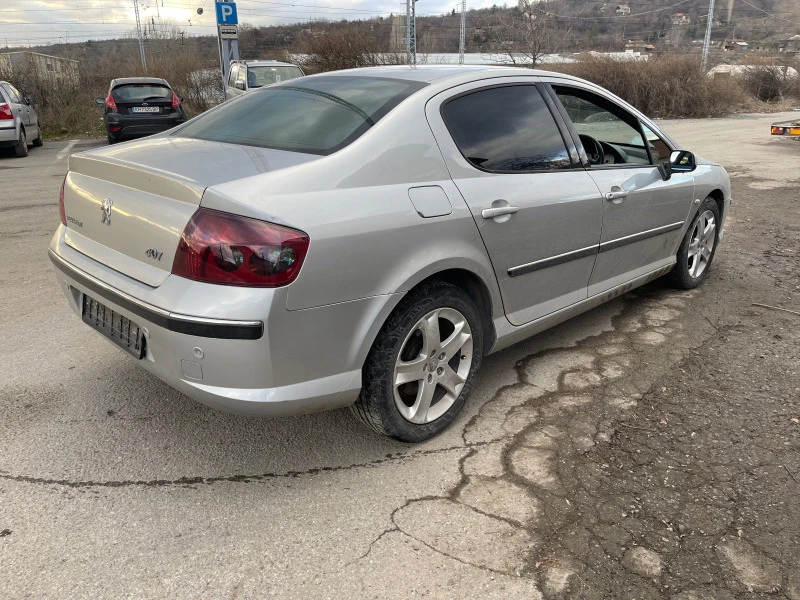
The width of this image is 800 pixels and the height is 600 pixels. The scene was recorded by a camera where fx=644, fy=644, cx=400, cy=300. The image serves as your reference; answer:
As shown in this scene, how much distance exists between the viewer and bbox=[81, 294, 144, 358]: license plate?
8.39ft

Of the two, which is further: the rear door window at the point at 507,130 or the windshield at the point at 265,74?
the windshield at the point at 265,74

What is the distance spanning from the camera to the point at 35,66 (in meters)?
19.0

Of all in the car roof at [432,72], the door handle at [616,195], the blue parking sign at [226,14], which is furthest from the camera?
the blue parking sign at [226,14]

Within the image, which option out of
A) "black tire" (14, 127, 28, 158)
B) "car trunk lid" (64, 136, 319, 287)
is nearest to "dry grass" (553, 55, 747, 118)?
"black tire" (14, 127, 28, 158)

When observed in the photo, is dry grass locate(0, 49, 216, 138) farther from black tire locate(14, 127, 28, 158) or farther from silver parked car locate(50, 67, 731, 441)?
silver parked car locate(50, 67, 731, 441)

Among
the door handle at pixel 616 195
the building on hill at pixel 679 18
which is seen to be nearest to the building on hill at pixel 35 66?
the door handle at pixel 616 195

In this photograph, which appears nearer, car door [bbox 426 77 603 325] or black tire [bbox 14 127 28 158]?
car door [bbox 426 77 603 325]

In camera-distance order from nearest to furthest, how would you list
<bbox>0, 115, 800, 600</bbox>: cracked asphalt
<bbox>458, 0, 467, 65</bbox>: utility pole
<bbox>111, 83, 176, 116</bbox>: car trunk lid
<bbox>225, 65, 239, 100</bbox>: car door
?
<bbox>0, 115, 800, 600</bbox>: cracked asphalt
<bbox>111, 83, 176, 116</bbox>: car trunk lid
<bbox>225, 65, 239, 100</bbox>: car door
<bbox>458, 0, 467, 65</bbox>: utility pole

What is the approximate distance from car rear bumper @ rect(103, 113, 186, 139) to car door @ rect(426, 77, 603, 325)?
1270 centimetres

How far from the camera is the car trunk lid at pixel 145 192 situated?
7.92 feet

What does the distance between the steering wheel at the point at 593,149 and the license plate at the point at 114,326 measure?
260 centimetres

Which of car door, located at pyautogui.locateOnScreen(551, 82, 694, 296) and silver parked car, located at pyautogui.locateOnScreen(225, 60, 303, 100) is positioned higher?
silver parked car, located at pyautogui.locateOnScreen(225, 60, 303, 100)

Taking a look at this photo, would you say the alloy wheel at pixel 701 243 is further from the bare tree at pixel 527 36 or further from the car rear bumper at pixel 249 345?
the bare tree at pixel 527 36

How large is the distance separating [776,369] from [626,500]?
1776 mm
